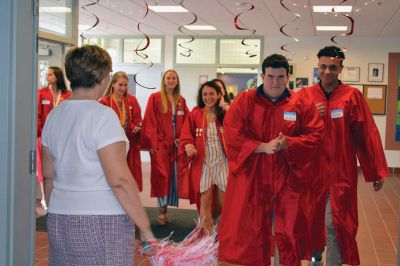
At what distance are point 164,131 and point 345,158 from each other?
2.65 meters

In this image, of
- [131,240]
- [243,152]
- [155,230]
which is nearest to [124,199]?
[131,240]

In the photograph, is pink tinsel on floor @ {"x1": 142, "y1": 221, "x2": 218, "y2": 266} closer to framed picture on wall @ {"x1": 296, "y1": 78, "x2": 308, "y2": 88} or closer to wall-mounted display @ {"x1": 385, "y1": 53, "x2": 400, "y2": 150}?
framed picture on wall @ {"x1": 296, "y1": 78, "x2": 308, "y2": 88}

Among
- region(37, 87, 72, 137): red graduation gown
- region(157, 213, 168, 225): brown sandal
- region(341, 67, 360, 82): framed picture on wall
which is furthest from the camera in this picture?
region(341, 67, 360, 82): framed picture on wall

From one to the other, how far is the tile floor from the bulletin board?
2.30m

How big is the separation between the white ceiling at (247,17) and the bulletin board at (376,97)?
114cm

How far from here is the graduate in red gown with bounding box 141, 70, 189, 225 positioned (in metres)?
5.98

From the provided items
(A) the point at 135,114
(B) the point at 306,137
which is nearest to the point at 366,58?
(A) the point at 135,114

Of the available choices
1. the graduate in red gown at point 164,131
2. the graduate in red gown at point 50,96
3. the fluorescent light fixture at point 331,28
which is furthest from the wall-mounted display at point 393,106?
the graduate in red gown at point 50,96

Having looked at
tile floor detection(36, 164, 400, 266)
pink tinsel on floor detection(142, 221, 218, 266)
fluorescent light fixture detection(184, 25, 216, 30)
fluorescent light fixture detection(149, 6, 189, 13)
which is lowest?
tile floor detection(36, 164, 400, 266)

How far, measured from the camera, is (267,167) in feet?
11.3

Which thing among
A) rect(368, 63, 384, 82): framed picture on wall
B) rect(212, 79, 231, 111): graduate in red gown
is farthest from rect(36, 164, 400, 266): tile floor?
rect(368, 63, 384, 82): framed picture on wall

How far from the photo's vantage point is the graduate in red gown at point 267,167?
3.42m

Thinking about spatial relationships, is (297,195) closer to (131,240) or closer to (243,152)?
(243,152)

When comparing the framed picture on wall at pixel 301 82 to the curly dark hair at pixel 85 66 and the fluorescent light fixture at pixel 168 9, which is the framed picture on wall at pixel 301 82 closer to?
the fluorescent light fixture at pixel 168 9
